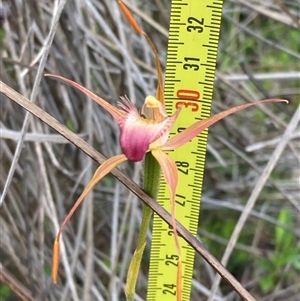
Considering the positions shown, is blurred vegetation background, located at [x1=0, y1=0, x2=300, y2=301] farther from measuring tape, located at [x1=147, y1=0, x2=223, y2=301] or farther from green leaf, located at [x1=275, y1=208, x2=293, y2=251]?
measuring tape, located at [x1=147, y1=0, x2=223, y2=301]

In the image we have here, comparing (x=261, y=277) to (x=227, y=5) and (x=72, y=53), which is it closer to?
(x=72, y=53)

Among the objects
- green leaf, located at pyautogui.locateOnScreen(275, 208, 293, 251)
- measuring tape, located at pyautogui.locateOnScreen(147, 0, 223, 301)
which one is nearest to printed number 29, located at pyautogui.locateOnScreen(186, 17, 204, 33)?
measuring tape, located at pyautogui.locateOnScreen(147, 0, 223, 301)

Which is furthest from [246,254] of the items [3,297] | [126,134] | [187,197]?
[126,134]

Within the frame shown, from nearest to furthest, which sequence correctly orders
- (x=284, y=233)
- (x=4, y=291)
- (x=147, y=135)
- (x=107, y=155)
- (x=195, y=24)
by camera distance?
1. (x=147, y=135)
2. (x=195, y=24)
3. (x=107, y=155)
4. (x=4, y=291)
5. (x=284, y=233)

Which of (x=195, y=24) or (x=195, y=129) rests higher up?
(x=195, y=24)

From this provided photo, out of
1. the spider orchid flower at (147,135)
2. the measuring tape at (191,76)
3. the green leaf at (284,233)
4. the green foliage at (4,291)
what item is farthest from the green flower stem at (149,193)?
the green leaf at (284,233)

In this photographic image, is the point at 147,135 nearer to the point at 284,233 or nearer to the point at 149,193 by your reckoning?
the point at 149,193

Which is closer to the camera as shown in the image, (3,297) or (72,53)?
(72,53)

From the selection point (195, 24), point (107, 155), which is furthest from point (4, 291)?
point (195, 24)
